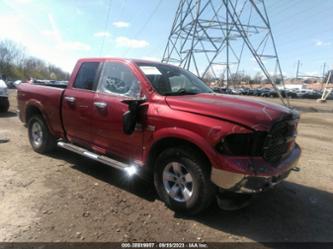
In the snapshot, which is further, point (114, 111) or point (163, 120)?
point (114, 111)

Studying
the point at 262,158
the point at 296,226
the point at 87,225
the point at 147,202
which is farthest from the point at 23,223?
the point at 296,226

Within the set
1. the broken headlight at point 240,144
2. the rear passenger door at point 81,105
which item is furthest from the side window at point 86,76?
the broken headlight at point 240,144

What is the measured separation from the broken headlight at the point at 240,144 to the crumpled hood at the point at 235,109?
108mm

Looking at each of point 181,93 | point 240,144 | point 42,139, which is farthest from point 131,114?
point 42,139

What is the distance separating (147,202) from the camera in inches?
190

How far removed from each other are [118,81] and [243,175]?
250 cm

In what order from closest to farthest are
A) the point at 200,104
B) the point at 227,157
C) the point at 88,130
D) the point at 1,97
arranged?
the point at 227,157
the point at 200,104
the point at 88,130
the point at 1,97

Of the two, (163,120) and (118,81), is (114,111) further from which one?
(163,120)

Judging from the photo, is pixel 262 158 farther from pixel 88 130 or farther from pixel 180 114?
pixel 88 130


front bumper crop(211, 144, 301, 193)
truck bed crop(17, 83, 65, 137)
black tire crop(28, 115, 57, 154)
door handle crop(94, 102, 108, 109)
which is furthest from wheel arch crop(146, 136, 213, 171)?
black tire crop(28, 115, 57, 154)

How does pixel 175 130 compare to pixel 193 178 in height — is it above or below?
above

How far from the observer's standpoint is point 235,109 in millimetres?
4023

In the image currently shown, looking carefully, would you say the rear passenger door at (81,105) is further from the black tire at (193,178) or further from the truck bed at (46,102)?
the black tire at (193,178)

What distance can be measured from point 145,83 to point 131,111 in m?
0.49
